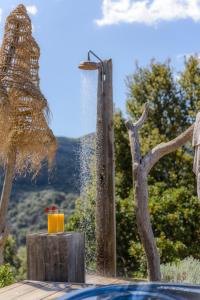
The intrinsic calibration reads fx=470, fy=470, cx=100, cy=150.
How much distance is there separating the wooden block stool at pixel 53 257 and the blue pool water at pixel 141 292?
2.58ft

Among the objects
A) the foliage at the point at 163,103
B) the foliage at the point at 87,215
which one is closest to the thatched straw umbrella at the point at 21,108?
the foliage at the point at 87,215

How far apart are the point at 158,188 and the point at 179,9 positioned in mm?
2709

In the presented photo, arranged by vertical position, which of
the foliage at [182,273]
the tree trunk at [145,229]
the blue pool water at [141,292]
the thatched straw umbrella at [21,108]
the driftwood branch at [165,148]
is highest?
the thatched straw umbrella at [21,108]

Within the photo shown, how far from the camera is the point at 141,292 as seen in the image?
8.64ft

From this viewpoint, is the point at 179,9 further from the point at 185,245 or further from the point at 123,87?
the point at 185,245

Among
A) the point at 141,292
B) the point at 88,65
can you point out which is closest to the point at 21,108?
the point at 88,65

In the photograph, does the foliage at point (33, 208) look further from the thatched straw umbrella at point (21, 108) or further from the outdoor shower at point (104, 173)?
the outdoor shower at point (104, 173)

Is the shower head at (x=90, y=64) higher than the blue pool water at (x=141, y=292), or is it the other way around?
the shower head at (x=90, y=64)

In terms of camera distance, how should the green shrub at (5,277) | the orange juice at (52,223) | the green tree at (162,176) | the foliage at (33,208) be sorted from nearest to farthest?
the orange juice at (52,223) → the green shrub at (5,277) → the green tree at (162,176) → the foliage at (33,208)

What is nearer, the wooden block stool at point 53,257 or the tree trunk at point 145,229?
the wooden block stool at point 53,257

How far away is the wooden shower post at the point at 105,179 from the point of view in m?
4.36

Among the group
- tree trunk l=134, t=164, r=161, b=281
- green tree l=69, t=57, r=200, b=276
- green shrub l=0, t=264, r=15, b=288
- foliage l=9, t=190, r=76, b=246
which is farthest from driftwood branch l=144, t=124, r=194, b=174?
foliage l=9, t=190, r=76, b=246

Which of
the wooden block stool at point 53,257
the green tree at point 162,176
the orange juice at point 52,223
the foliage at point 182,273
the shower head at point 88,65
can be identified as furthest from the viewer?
the green tree at point 162,176

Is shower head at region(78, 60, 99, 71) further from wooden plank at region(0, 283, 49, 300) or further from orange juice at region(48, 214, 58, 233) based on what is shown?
wooden plank at region(0, 283, 49, 300)
